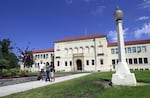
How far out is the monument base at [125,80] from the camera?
12008 millimetres

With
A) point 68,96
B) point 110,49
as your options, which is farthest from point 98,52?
point 68,96

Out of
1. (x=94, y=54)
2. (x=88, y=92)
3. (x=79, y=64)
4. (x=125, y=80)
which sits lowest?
(x=88, y=92)

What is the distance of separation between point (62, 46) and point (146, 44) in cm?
2771

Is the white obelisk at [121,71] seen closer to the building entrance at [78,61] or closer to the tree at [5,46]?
the tree at [5,46]

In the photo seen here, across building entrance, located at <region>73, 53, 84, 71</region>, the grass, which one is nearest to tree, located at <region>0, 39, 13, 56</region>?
building entrance, located at <region>73, 53, 84, 71</region>

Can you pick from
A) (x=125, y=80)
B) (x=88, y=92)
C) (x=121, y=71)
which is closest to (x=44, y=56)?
(x=121, y=71)

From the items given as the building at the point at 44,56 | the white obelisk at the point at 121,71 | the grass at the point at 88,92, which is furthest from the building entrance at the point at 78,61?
the grass at the point at 88,92

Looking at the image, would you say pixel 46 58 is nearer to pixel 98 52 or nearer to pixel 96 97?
pixel 98 52

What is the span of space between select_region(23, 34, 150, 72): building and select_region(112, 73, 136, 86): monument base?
155 feet

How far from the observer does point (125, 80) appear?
1212 centimetres

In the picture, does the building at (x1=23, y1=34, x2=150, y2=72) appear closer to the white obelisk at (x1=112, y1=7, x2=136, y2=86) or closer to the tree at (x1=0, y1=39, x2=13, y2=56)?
the tree at (x1=0, y1=39, x2=13, y2=56)

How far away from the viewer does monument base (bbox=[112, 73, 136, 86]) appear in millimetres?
12008

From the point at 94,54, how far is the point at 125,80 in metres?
51.0

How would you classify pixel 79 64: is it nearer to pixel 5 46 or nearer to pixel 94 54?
pixel 94 54
